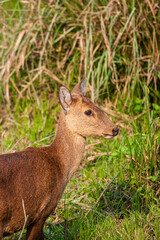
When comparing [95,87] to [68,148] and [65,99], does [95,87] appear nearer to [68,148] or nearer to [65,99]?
[65,99]

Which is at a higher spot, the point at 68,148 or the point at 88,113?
the point at 88,113

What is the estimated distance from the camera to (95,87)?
19.3 feet

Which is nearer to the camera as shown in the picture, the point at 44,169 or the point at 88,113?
the point at 44,169

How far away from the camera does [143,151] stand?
417cm

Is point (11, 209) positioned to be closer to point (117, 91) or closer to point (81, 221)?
point (81, 221)

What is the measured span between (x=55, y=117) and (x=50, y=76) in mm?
652

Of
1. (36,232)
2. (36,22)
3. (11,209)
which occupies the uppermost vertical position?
Result: (36,22)

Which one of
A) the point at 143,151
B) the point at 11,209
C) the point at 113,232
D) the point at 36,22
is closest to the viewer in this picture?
the point at 11,209

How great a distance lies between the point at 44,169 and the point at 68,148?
0.37m

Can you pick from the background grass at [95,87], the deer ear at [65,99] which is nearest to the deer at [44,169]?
the deer ear at [65,99]

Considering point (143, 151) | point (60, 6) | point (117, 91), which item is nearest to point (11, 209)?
point (143, 151)

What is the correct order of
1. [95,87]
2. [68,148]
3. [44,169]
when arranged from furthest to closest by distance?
1. [95,87]
2. [68,148]
3. [44,169]

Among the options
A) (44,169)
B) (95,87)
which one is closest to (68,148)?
(44,169)

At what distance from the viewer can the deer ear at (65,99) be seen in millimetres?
3643
